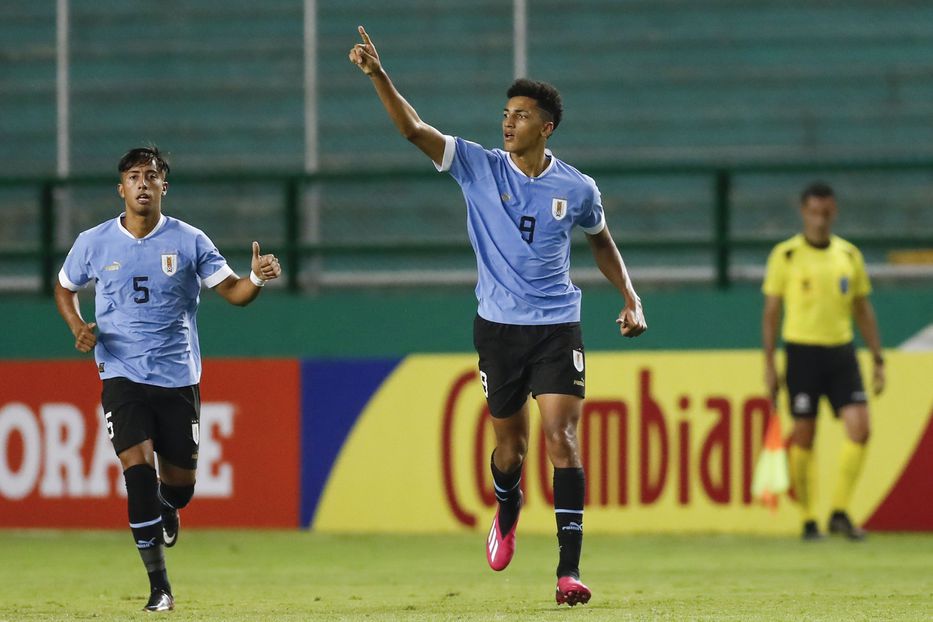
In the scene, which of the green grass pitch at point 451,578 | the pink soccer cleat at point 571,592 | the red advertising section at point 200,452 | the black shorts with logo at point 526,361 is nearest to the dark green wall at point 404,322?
the red advertising section at point 200,452

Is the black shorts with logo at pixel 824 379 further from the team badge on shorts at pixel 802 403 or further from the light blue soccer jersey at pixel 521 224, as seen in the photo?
the light blue soccer jersey at pixel 521 224

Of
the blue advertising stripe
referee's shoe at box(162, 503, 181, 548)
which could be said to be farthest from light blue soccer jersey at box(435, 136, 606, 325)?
the blue advertising stripe

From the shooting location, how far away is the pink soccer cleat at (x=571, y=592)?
7.68 meters

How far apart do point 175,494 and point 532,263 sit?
2.47m

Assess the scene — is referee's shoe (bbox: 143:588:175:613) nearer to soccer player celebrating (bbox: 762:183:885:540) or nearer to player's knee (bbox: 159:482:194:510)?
player's knee (bbox: 159:482:194:510)

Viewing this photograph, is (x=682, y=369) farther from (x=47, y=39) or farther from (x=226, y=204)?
(x=47, y=39)

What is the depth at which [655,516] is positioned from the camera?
12945 millimetres

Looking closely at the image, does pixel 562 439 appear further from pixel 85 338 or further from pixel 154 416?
pixel 85 338

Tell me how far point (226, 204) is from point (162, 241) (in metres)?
7.64

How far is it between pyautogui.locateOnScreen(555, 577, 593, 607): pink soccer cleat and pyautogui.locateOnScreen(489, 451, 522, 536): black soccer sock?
1084 mm

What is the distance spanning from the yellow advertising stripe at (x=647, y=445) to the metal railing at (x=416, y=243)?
114 centimetres

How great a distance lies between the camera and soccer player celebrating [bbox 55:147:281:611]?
26.9ft

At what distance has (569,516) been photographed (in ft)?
26.2

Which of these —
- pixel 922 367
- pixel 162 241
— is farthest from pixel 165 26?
pixel 162 241
